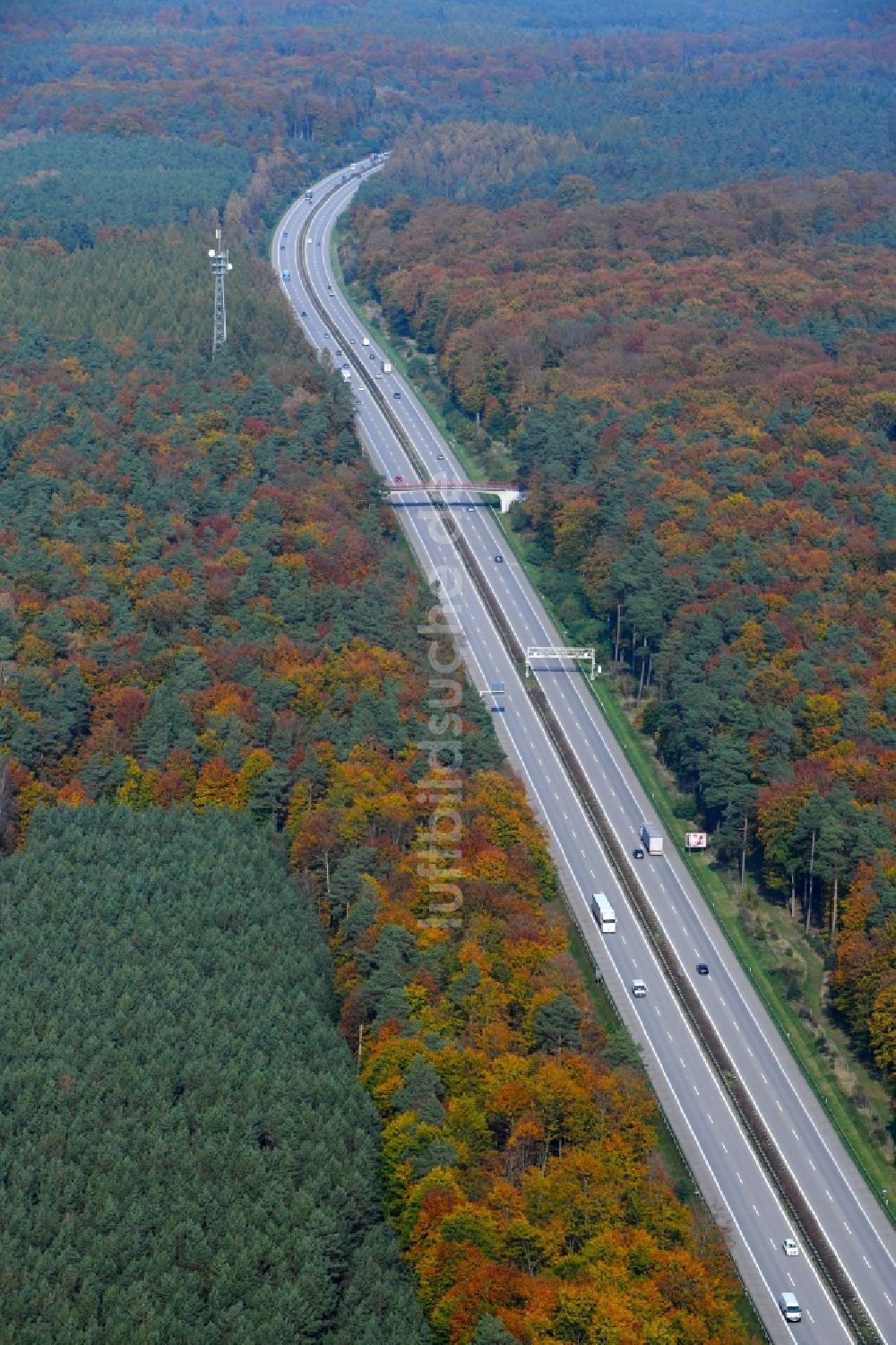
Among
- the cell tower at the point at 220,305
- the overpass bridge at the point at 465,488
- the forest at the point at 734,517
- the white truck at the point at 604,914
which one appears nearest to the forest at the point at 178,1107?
the white truck at the point at 604,914

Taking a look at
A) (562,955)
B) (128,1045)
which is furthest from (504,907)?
(128,1045)

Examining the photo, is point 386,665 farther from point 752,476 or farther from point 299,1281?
point 299,1281

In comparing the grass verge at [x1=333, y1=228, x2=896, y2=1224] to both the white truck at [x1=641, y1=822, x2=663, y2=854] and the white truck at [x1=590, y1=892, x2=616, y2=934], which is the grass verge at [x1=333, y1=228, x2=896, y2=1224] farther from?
the white truck at [x1=590, y1=892, x2=616, y2=934]

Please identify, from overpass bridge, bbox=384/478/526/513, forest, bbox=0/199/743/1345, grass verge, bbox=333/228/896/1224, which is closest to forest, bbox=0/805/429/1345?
forest, bbox=0/199/743/1345

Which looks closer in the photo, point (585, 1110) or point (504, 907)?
point (585, 1110)

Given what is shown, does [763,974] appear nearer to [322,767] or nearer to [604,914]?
[604,914]

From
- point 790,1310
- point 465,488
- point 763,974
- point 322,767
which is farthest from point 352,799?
point 465,488

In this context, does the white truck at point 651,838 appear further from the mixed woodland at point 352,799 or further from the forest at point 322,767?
the forest at point 322,767
